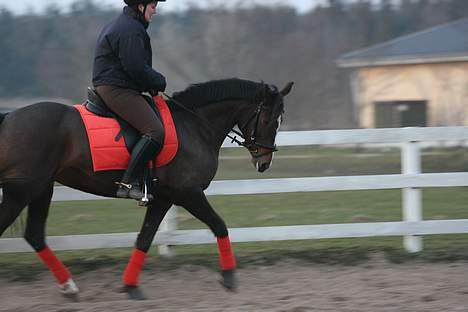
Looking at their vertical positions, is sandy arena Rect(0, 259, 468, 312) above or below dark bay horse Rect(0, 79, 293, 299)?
below

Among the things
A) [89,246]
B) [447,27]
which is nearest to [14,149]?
[89,246]

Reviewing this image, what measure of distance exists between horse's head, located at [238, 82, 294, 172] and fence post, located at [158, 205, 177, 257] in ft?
4.47

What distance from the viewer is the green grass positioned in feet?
24.1

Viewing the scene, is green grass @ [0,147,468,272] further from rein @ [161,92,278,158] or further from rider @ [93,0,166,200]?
rider @ [93,0,166,200]

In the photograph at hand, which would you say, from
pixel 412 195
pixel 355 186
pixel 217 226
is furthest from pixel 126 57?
pixel 412 195

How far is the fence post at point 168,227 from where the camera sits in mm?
7395

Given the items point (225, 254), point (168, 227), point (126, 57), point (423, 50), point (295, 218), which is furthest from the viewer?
point (423, 50)

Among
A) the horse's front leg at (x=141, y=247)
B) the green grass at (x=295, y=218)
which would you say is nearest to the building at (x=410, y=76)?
the green grass at (x=295, y=218)

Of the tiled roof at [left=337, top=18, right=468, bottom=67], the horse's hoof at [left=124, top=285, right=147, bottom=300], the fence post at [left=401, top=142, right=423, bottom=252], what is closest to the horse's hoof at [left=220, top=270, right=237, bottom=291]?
the horse's hoof at [left=124, top=285, right=147, bottom=300]

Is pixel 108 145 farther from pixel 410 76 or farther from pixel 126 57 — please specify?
pixel 410 76

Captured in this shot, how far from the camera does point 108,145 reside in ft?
19.2

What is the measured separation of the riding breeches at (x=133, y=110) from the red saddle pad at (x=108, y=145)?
0.39 feet

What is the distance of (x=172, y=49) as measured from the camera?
3881 centimetres

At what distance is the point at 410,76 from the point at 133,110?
24.6 m
